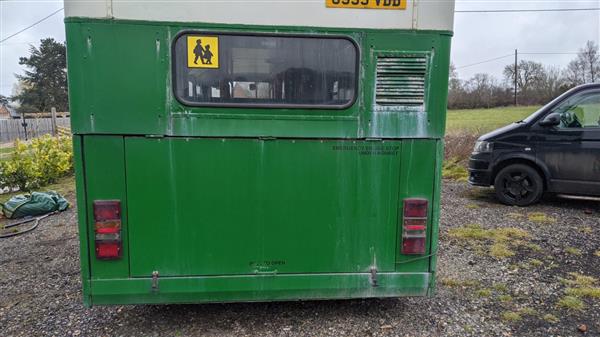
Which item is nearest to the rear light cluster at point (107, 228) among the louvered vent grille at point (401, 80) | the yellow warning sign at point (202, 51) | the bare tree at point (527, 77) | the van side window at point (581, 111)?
the yellow warning sign at point (202, 51)

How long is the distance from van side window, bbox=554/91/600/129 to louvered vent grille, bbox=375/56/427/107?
17.8 feet

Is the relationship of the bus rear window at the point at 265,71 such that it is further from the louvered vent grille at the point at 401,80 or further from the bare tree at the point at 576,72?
the bare tree at the point at 576,72

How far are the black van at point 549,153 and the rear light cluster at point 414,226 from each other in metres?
5.33

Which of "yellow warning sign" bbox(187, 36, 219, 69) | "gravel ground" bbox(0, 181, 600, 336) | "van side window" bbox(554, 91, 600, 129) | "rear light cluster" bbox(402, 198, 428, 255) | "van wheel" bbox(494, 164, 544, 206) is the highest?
"yellow warning sign" bbox(187, 36, 219, 69)

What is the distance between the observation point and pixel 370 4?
3.02 meters

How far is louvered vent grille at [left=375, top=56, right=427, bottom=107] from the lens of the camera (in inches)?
122

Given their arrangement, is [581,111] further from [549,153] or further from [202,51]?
[202,51]

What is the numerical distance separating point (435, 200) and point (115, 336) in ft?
8.92

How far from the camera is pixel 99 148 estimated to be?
9.66ft

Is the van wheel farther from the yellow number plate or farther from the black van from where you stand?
the yellow number plate

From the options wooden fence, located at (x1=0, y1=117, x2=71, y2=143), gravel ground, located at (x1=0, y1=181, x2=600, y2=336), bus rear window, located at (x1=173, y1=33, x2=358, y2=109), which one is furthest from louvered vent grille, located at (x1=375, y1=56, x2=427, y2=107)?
wooden fence, located at (x1=0, y1=117, x2=71, y2=143)

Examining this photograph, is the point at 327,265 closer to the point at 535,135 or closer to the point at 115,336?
the point at 115,336

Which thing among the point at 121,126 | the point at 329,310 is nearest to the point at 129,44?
the point at 121,126

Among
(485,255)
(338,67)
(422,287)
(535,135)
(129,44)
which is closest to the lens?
(129,44)
